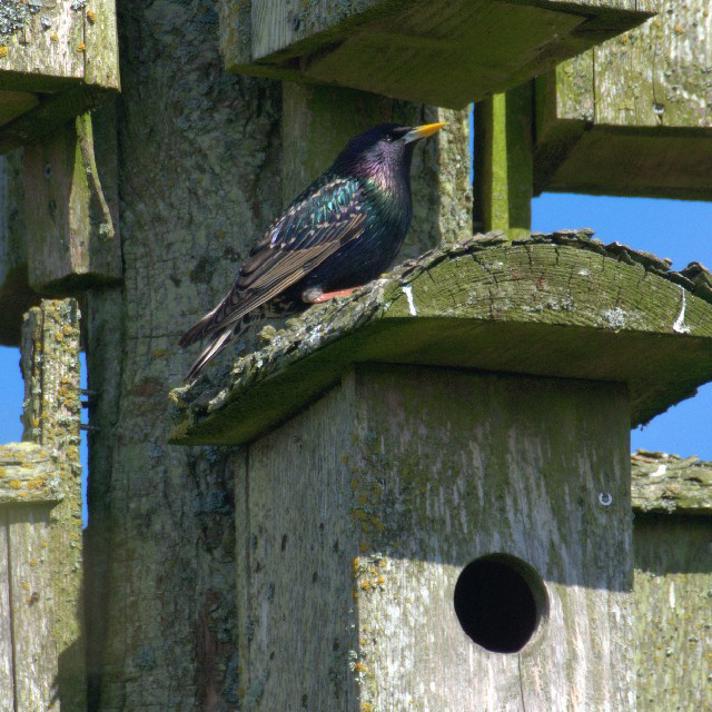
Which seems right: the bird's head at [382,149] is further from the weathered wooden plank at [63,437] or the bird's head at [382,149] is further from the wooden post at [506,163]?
the weathered wooden plank at [63,437]

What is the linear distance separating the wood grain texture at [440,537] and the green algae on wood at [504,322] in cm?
9

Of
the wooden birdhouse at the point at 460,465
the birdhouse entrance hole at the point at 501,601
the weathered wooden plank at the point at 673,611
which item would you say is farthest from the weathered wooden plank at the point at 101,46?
the weathered wooden plank at the point at 673,611

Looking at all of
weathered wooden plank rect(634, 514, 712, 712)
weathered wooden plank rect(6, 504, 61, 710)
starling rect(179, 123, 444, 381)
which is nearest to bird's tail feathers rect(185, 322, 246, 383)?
starling rect(179, 123, 444, 381)

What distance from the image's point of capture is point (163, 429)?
4.65m

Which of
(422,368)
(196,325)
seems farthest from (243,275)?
(422,368)

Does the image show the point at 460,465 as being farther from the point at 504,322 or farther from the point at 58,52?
the point at 58,52

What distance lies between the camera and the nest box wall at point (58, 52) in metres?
4.55

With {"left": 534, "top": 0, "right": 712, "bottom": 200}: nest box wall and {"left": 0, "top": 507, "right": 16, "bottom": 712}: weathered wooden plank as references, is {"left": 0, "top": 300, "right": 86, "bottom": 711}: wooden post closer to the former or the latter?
{"left": 0, "top": 507, "right": 16, "bottom": 712}: weathered wooden plank

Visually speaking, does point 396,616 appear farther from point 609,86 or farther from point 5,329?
point 5,329

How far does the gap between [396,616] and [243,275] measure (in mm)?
1152

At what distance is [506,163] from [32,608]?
1.92m

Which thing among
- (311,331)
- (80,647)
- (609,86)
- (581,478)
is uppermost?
(609,86)

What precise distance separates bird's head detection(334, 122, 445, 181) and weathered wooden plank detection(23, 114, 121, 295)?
23.5 inches

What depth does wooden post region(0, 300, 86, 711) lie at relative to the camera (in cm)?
412
